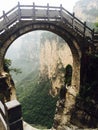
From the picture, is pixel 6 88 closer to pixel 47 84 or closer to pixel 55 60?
pixel 55 60

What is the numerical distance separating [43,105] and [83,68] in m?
17.1

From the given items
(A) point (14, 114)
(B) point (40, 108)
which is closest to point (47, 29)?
(A) point (14, 114)

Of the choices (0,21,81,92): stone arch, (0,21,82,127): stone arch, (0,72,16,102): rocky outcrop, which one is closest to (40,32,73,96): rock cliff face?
(0,21,82,127): stone arch

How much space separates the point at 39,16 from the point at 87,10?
144 ft

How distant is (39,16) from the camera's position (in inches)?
557

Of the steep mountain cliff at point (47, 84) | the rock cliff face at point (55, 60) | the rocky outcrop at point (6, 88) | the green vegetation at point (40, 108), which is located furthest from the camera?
the rock cliff face at point (55, 60)

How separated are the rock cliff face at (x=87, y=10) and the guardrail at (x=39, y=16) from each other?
3473cm

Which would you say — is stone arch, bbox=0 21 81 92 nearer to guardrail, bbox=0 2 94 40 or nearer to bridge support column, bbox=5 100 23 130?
guardrail, bbox=0 2 94 40

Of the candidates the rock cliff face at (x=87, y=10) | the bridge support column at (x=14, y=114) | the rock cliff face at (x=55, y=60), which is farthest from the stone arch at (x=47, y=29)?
the rock cliff face at (x=87, y=10)

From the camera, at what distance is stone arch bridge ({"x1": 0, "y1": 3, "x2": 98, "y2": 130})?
1325 centimetres

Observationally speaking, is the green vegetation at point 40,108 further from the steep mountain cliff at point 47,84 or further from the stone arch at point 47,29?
the stone arch at point 47,29

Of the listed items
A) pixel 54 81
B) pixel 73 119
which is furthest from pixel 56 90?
pixel 73 119

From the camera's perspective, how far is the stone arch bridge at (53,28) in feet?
43.5

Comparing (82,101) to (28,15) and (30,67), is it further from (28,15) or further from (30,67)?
(30,67)
